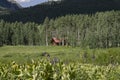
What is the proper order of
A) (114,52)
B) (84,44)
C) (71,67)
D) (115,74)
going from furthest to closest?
(84,44)
(114,52)
(115,74)
(71,67)

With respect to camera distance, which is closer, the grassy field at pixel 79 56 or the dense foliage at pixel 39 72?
the dense foliage at pixel 39 72

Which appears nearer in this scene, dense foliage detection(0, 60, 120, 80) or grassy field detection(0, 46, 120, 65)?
dense foliage detection(0, 60, 120, 80)

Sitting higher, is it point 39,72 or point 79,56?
point 39,72

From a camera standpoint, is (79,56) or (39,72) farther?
(79,56)

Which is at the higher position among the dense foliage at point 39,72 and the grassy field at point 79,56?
the dense foliage at point 39,72

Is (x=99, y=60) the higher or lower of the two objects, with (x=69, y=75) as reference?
lower

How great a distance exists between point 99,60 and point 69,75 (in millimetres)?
37570

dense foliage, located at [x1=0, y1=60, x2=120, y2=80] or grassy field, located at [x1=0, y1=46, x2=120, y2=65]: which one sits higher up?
dense foliage, located at [x1=0, y1=60, x2=120, y2=80]

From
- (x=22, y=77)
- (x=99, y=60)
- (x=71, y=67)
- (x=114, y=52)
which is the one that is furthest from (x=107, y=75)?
(x=114, y=52)

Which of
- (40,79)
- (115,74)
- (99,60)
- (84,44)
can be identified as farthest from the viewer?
(84,44)

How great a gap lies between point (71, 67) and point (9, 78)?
1517 millimetres

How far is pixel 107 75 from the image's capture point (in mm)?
12547

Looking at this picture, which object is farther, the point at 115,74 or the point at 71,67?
the point at 115,74

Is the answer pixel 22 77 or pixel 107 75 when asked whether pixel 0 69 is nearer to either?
pixel 22 77
